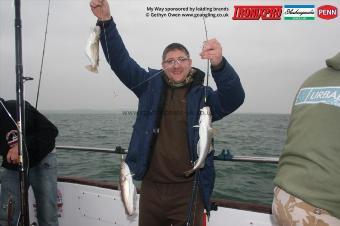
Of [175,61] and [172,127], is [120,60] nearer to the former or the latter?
[175,61]

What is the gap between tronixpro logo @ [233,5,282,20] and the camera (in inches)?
237

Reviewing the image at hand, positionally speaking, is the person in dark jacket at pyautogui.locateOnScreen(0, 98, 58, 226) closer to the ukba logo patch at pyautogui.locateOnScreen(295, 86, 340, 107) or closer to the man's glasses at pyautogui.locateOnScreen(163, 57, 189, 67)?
the man's glasses at pyautogui.locateOnScreen(163, 57, 189, 67)

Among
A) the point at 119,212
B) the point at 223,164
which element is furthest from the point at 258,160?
the point at 223,164

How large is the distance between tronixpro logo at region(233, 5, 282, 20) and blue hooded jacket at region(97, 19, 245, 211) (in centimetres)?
258

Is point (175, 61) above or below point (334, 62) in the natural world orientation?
above

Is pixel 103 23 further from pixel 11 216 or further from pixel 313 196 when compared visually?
pixel 313 196

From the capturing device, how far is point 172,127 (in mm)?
3723

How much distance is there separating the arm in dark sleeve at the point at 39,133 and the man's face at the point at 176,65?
204 centimetres

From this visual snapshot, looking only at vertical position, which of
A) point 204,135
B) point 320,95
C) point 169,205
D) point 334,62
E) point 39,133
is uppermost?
point 334,62

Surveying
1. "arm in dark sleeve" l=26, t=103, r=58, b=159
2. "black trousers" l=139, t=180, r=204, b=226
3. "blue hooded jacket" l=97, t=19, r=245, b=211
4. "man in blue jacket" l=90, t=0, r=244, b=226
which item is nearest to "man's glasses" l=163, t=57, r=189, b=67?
"man in blue jacket" l=90, t=0, r=244, b=226

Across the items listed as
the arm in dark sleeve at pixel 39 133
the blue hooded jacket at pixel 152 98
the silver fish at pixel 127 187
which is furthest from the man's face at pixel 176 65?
the arm in dark sleeve at pixel 39 133

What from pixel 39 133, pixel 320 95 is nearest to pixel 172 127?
pixel 320 95

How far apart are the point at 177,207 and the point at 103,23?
6.87 feet

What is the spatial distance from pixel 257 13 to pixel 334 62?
4378 millimetres
